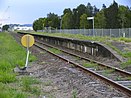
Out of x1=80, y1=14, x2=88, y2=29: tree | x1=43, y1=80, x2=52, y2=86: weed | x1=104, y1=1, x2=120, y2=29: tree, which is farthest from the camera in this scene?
x1=80, y1=14, x2=88, y2=29: tree

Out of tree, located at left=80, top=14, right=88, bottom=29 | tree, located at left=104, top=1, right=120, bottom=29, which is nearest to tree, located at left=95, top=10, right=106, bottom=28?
tree, located at left=104, top=1, right=120, bottom=29

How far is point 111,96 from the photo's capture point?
365 inches

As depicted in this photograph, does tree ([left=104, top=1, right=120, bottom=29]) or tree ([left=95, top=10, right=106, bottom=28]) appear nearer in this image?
tree ([left=104, top=1, right=120, bottom=29])

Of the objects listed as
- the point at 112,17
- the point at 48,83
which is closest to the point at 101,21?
the point at 112,17

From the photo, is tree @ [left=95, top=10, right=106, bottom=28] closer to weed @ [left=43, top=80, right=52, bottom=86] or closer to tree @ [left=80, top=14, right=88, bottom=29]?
tree @ [left=80, top=14, right=88, bottom=29]

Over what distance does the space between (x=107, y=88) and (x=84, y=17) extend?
81.4 metres

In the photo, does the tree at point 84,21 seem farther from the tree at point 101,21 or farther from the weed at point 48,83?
the weed at point 48,83

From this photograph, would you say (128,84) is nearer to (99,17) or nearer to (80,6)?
(99,17)

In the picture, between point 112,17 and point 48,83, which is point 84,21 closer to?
point 112,17

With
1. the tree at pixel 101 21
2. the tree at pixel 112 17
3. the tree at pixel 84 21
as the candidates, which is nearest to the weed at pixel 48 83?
the tree at pixel 112 17

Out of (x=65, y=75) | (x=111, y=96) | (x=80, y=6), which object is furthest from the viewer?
(x=80, y=6)

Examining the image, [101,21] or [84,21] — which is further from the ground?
[101,21]

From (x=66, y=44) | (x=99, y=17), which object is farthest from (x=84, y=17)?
(x=66, y=44)

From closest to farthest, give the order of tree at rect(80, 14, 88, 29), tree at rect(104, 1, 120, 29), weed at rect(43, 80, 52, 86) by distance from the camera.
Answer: weed at rect(43, 80, 52, 86) → tree at rect(104, 1, 120, 29) → tree at rect(80, 14, 88, 29)
